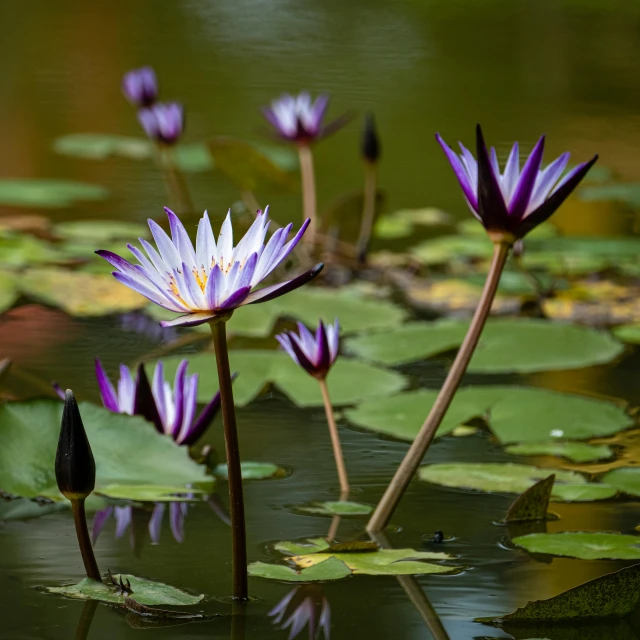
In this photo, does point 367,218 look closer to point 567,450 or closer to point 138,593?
point 567,450

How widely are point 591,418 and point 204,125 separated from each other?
2544 mm

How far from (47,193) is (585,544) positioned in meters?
2.04

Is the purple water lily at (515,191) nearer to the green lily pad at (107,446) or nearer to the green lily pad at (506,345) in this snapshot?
the green lily pad at (107,446)

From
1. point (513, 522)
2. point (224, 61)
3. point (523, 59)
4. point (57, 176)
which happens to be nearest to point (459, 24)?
point (523, 59)

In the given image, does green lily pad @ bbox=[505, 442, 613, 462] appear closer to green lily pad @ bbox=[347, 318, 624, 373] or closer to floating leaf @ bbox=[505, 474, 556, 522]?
floating leaf @ bbox=[505, 474, 556, 522]

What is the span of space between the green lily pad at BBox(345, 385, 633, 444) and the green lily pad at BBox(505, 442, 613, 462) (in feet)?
Result: 0.04

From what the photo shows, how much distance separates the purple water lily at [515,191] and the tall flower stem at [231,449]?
0.79 feet

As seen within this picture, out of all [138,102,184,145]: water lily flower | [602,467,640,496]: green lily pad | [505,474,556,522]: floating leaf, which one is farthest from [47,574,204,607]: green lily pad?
[138,102,184,145]: water lily flower

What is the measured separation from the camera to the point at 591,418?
1271 mm

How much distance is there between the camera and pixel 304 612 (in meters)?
0.76

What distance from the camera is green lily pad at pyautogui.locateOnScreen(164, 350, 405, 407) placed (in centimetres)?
136

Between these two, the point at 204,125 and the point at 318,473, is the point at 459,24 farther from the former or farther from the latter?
the point at 318,473

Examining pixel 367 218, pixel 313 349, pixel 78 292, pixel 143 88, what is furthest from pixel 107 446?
pixel 143 88

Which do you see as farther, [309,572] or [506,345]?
[506,345]
